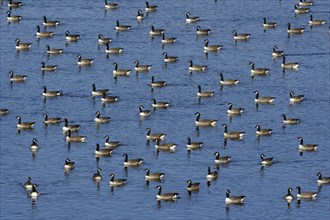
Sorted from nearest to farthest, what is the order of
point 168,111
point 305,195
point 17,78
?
point 305,195, point 168,111, point 17,78

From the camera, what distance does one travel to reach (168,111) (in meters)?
141

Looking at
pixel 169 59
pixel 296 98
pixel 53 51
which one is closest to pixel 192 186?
pixel 296 98

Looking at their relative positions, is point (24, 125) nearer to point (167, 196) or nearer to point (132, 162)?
point (132, 162)

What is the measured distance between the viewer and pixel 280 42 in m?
164

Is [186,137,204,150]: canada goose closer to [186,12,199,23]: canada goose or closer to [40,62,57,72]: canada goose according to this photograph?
[40,62,57,72]: canada goose

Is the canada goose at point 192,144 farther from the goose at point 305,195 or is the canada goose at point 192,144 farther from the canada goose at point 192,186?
the goose at point 305,195

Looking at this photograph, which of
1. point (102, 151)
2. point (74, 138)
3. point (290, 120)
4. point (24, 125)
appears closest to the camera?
point (102, 151)

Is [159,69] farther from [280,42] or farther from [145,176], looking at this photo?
[145,176]

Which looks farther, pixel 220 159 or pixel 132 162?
pixel 220 159

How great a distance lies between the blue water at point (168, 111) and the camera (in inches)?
4806

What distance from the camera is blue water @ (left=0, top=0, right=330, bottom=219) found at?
12206cm

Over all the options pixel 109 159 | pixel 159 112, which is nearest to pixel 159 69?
pixel 159 112

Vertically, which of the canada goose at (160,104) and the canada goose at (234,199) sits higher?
the canada goose at (160,104)

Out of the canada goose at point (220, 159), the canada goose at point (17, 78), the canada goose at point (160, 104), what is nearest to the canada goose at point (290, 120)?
the canada goose at point (160, 104)
